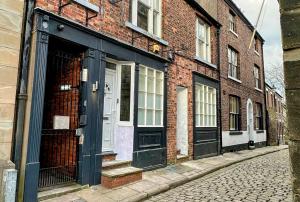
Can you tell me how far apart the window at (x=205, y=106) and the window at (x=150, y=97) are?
2.95 m

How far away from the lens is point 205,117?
12.1 metres

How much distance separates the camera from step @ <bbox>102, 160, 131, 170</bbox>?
6753 mm

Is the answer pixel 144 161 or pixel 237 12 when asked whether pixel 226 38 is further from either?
pixel 144 161

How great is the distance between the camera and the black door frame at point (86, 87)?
199 inches

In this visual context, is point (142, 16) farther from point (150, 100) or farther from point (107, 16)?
point (150, 100)

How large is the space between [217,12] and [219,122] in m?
6.05

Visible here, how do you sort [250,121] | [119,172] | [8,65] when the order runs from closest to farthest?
[8,65], [119,172], [250,121]

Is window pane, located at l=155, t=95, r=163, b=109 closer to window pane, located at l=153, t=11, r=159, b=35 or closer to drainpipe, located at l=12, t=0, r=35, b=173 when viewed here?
window pane, located at l=153, t=11, r=159, b=35

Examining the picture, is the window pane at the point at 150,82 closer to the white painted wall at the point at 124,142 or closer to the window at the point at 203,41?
the white painted wall at the point at 124,142

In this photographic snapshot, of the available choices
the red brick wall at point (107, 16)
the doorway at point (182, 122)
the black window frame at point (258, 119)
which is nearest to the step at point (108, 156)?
the red brick wall at point (107, 16)

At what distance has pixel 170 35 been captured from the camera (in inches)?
384

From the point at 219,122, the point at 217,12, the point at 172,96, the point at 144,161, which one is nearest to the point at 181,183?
the point at 144,161

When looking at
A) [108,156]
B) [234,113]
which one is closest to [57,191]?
[108,156]

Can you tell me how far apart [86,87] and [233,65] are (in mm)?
12333
